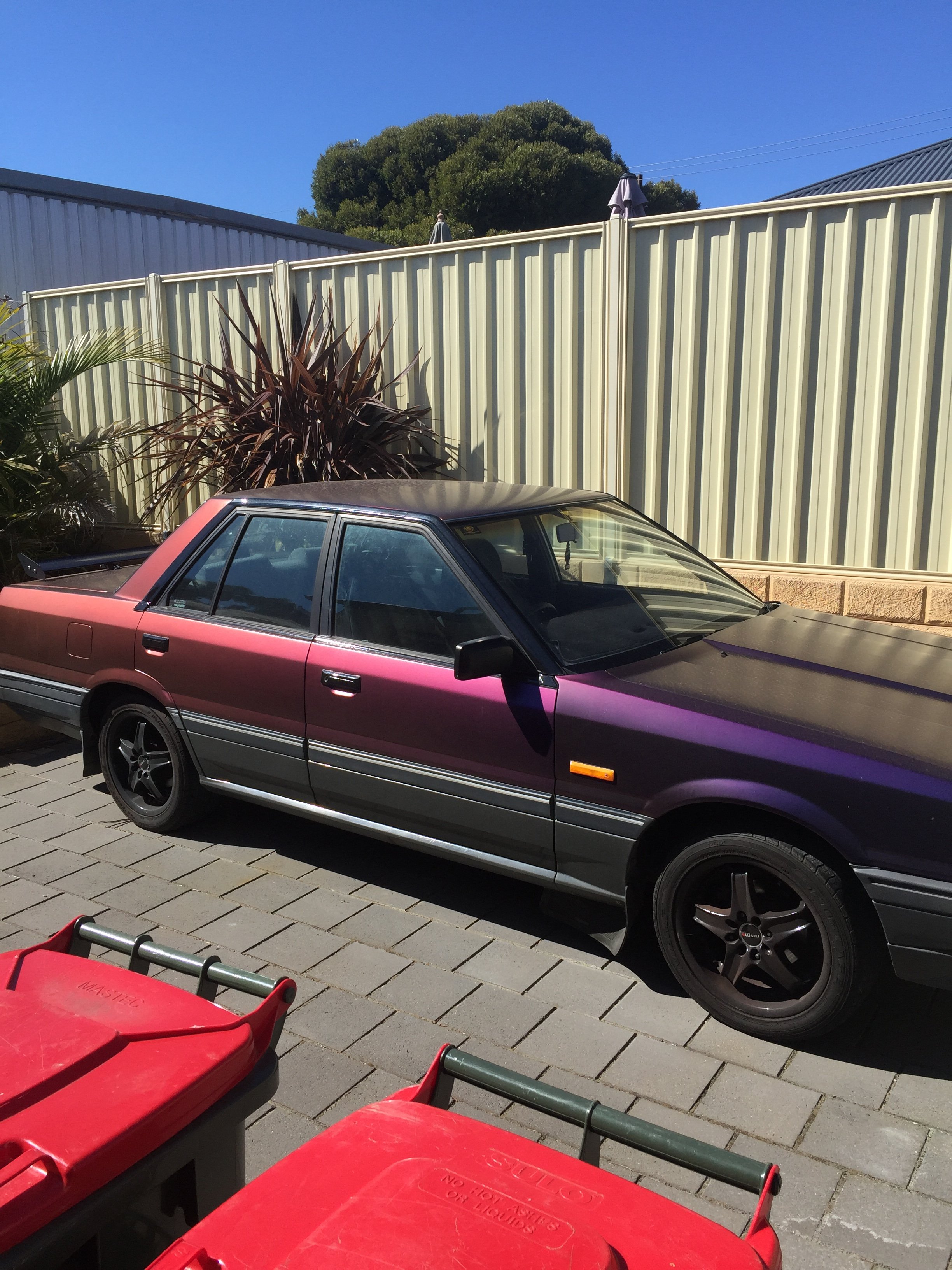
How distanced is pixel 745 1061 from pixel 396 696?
1.71 meters

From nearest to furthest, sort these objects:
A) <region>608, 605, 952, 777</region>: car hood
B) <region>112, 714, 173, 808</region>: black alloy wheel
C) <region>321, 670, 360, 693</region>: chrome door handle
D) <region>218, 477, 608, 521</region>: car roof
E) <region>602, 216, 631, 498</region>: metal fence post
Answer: <region>608, 605, 952, 777</region>: car hood < <region>321, 670, 360, 693</region>: chrome door handle < <region>218, 477, 608, 521</region>: car roof < <region>112, 714, 173, 808</region>: black alloy wheel < <region>602, 216, 631, 498</region>: metal fence post

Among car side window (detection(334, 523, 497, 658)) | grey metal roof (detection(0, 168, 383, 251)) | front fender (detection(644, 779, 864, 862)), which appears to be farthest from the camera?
grey metal roof (detection(0, 168, 383, 251))

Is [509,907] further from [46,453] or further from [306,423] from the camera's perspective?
[46,453]

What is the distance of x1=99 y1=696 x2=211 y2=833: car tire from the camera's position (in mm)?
4723

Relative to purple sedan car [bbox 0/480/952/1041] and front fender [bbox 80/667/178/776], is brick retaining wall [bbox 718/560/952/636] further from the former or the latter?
front fender [bbox 80/667/178/776]

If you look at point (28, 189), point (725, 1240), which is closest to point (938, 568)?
point (725, 1240)

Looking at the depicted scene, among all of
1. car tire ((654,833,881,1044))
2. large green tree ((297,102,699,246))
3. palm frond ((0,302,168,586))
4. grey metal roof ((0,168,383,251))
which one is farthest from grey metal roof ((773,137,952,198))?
large green tree ((297,102,699,246))

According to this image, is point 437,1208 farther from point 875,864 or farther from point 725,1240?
point 875,864

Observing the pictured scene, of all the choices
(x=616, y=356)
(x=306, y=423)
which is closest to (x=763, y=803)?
(x=616, y=356)

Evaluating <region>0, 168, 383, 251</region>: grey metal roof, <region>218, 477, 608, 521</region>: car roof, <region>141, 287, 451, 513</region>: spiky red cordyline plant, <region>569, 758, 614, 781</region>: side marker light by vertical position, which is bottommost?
<region>569, 758, 614, 781</region>: side marker light

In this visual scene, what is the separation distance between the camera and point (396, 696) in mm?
3850

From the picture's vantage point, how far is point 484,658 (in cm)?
342

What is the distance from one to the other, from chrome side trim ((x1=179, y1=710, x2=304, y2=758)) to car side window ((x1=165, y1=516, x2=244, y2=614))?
478 millimetres

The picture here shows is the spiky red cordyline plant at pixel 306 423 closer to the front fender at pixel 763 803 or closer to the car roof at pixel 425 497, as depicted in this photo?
the car roof at pixel 425 497
